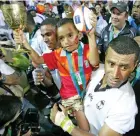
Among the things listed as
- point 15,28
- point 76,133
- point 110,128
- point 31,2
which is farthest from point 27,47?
point 31,2

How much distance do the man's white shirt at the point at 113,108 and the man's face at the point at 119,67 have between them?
49 millimetres

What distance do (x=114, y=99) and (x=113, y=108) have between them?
Result: 0.06 metres

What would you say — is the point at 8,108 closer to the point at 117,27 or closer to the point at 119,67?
the point at 119,67

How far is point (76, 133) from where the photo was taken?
176cm

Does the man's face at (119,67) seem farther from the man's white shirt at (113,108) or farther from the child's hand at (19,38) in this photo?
the child's hand at (19,38)

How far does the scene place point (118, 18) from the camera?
357 cm

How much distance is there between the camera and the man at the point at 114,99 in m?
1.57

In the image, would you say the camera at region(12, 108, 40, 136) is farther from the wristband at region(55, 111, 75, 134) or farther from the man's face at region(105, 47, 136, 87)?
the man's face at region(105, 47, 136, 87)

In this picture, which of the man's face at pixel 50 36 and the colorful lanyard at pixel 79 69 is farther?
the man's face at pixel 50 36

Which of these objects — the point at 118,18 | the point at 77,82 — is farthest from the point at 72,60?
the point at 118,18

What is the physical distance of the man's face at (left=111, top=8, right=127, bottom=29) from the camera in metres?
3.50

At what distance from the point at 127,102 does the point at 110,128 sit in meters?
0.21

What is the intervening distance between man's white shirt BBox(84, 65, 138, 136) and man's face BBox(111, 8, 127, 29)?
1.89 m

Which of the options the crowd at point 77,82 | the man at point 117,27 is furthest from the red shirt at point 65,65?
the man at point 117,27
